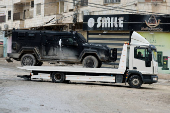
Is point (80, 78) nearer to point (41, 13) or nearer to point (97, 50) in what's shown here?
point (97, 50)

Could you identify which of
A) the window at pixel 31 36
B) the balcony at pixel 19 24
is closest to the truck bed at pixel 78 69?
the window at pixel 31 36

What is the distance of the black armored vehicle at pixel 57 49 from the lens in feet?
62.4

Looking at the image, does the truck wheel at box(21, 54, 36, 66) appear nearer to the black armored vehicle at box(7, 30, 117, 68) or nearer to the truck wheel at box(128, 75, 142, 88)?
the black armored vehicle at box(7, 30, 117, 68)

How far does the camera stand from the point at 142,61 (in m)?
18.8

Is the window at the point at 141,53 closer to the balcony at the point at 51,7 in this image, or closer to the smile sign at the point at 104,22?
the smile sign at the point at 104,22

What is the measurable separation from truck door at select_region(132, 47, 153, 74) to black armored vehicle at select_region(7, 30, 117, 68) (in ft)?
4.19

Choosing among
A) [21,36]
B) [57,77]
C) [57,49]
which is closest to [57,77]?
[57,77]

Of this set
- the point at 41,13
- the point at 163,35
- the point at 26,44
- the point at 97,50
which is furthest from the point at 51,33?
the point at 41,13

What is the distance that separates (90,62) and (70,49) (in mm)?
1545

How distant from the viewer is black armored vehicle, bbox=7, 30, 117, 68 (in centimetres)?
1903

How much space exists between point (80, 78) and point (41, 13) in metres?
21.0

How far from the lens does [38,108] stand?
10.6 meters

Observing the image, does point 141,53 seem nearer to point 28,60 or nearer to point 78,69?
point 78,69

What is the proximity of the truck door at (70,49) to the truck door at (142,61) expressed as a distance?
3583mm
